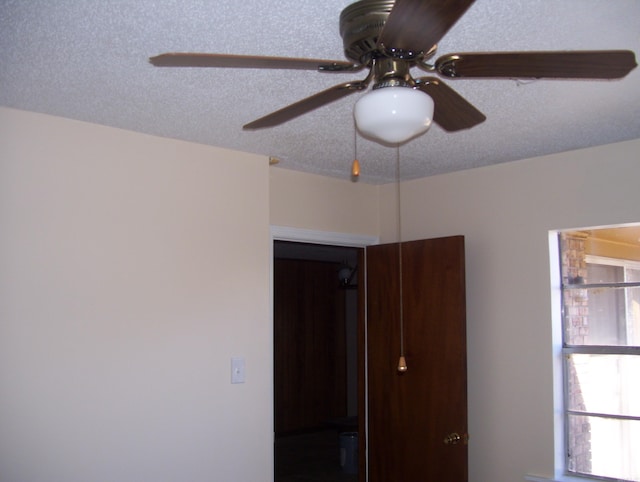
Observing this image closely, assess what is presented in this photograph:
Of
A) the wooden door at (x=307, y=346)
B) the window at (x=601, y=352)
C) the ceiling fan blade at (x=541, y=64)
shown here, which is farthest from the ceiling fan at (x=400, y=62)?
the wooden door at (x=307, y=346)

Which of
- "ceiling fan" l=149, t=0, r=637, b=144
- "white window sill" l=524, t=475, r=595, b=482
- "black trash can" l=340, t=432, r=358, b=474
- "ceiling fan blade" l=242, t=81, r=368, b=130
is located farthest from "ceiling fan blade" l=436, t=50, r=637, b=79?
"black trash can" l=340, t=432, r=358, b=474

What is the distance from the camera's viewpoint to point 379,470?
13.4 feet

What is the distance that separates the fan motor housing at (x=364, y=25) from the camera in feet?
5.51

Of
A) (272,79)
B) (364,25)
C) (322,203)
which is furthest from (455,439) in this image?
(364,25)

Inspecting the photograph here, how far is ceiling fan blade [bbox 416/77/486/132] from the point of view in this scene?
1.80 metres

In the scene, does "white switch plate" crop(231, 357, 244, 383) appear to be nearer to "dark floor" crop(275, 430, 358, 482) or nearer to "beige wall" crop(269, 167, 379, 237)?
"beige wall" crop(269, 167, 379, 237)

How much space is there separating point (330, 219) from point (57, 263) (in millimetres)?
1717

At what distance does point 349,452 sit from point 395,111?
509 cm

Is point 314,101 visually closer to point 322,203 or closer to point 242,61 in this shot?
point 242,61

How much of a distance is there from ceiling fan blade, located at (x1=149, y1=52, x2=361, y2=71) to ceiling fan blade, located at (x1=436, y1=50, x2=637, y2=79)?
0.27 m

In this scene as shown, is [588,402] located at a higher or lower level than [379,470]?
higher

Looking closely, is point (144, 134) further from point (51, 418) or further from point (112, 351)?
point (51, 418)

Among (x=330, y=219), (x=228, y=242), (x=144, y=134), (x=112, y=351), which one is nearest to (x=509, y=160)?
(x=330, y=219)

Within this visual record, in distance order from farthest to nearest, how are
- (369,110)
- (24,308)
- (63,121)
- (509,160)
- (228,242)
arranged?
(509,160), (228,242), (63,121), (24,308), (369,110)
